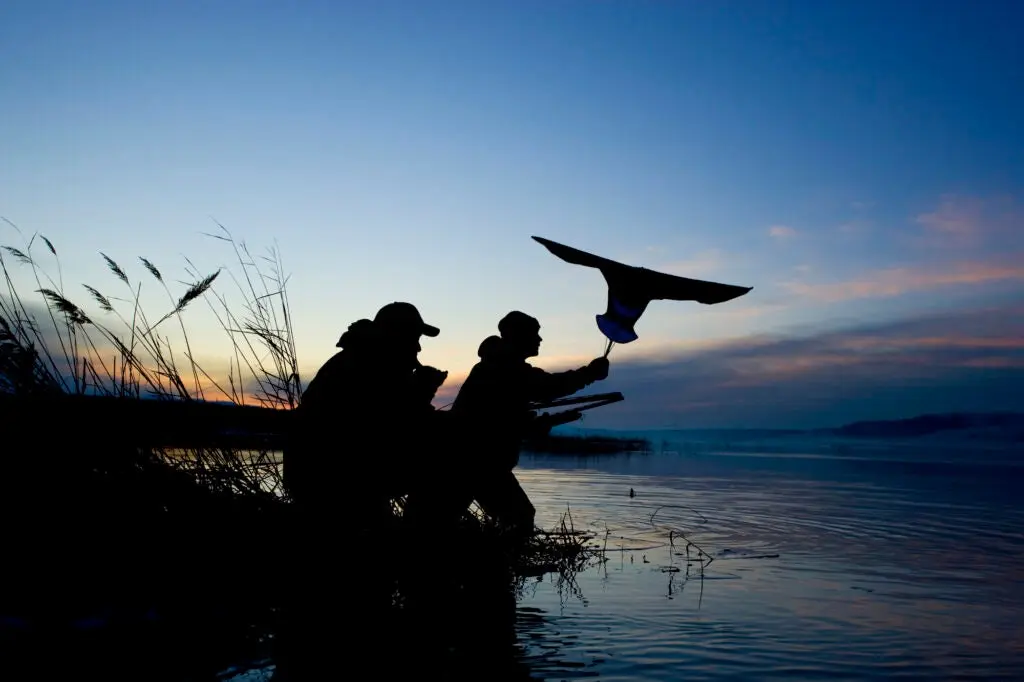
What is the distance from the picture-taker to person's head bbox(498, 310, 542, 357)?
684 cm

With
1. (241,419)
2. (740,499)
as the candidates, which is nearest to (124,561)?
(241,419)

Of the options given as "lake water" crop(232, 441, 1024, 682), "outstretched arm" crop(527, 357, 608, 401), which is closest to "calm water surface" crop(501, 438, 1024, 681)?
"lake water" crop(232, 441, 1024, 682)

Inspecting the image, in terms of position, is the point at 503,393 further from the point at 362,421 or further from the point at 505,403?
Result: the point at 362,421

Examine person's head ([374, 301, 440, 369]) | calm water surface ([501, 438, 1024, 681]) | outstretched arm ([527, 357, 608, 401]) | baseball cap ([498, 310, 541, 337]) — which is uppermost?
baseball cap ([498, 310, 541, 337])

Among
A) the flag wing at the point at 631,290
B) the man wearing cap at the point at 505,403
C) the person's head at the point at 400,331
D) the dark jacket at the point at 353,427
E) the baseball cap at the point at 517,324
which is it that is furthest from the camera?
the baseball cap at the point at 517,324

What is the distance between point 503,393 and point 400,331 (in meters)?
1.92

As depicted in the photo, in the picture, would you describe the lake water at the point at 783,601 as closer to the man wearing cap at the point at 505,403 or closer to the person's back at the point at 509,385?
the man wearing cap at the point at 505,403

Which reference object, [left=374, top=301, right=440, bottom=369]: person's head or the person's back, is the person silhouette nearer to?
[left=374, top=301, right=440, bottom=369]: person's head

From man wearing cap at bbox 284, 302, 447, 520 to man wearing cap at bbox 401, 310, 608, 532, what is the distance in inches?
60.5

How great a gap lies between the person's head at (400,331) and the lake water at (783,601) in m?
2.10

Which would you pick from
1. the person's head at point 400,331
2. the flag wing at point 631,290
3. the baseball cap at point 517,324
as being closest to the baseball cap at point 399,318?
the person's head at point 400,331

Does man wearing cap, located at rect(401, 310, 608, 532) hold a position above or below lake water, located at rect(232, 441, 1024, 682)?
above

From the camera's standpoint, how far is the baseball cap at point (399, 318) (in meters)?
4.93

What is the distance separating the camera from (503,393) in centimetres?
668
